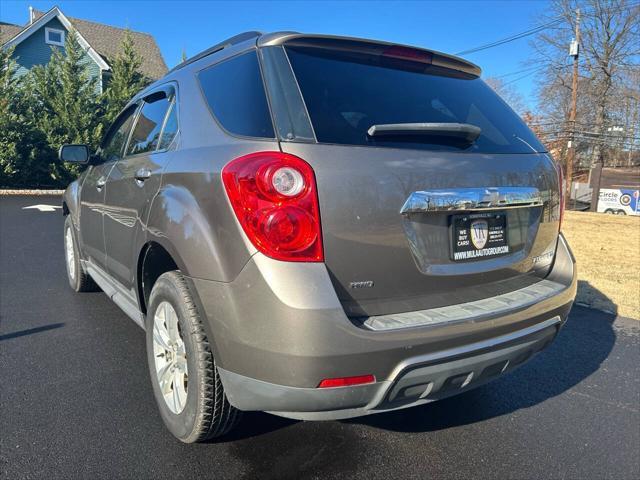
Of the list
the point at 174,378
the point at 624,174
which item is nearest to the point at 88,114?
the point at 174,378

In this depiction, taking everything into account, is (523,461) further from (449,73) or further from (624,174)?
(624,174)

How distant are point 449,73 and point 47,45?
85.9 ft

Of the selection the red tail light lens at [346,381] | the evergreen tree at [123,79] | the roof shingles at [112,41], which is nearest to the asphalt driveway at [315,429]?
the red tail light lens at [346,381]

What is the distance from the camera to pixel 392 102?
7.36ft

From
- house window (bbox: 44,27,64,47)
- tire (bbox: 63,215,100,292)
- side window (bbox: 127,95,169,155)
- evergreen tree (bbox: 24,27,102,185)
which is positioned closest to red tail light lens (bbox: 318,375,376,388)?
side window (bbox: 127,95,169,155)

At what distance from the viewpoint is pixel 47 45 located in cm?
2331

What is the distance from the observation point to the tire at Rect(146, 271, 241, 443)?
210cm

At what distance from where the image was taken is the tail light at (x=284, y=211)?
180 cm

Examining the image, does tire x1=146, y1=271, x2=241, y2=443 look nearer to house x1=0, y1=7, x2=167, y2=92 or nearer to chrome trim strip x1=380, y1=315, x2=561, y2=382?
chrome trim strip x1=380, y1=315, x2=561, y2=382

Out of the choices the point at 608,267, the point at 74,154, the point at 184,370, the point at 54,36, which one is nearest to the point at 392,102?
the point at 184,370

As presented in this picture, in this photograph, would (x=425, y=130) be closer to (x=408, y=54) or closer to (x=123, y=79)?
(x=408, y=54)

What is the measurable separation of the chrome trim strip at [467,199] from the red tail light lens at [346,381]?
0.66m

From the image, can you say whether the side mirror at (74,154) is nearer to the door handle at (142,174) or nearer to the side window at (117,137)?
the side window at (117,137)

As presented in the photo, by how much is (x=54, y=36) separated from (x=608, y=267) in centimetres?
2553
